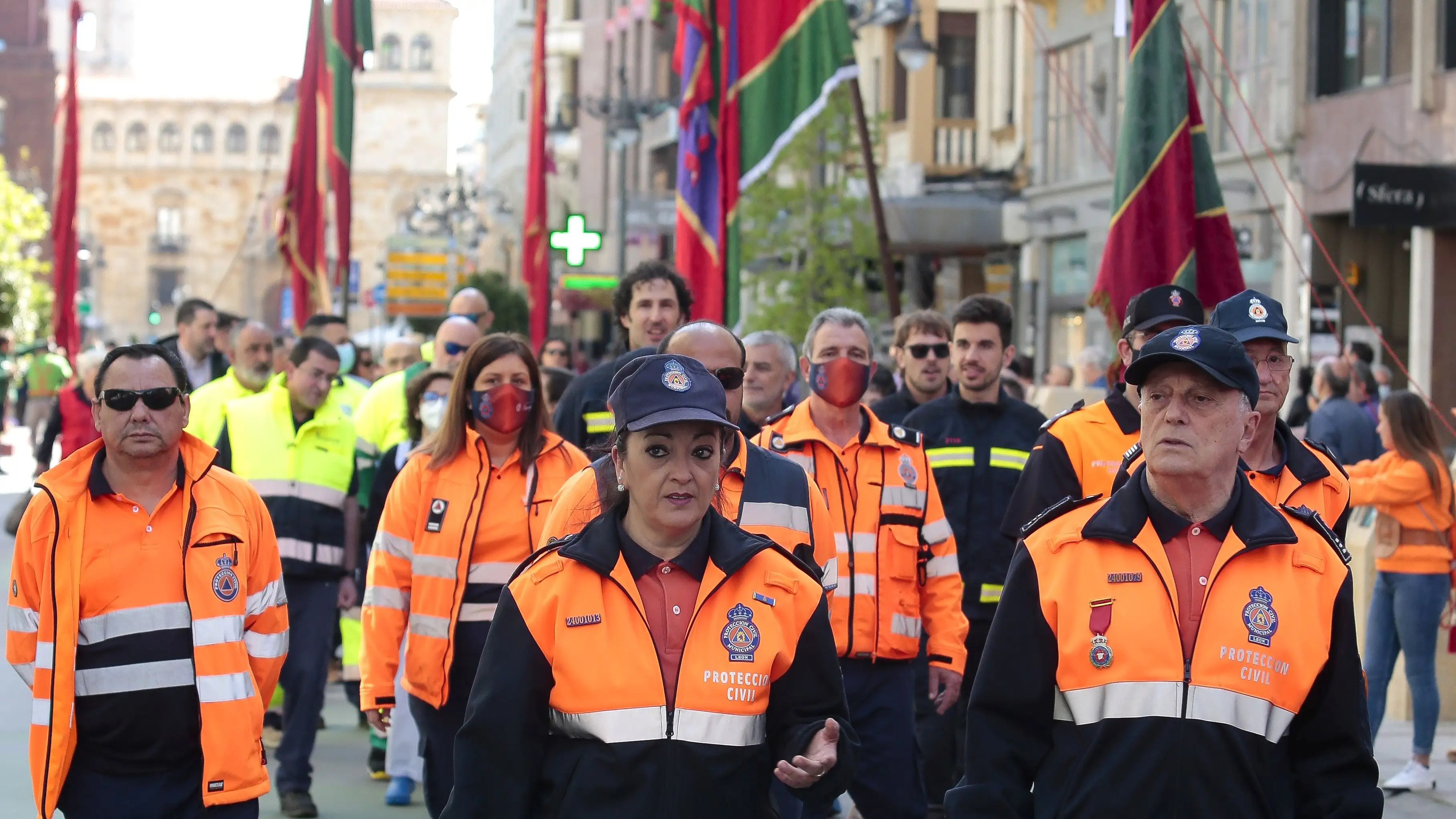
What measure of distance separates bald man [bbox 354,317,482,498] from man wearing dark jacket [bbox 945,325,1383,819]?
6636mm

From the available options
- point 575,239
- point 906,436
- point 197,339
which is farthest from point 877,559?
point 575,239

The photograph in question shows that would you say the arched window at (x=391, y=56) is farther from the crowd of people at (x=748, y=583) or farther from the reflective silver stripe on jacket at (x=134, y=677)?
the reflective silver stripe on jacket at (x=134, y=677)

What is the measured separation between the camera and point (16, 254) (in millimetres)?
52562

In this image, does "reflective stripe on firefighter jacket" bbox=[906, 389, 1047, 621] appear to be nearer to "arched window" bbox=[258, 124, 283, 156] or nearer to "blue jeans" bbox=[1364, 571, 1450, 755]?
"blue jeans" bbox=[1364, 571, 1450, 755]

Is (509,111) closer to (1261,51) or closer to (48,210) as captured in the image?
(48,210)

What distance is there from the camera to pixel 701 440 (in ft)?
13.0

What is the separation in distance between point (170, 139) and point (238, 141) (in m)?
5.30

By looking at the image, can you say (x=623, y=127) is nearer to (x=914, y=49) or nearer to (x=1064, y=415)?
(x=914, y=49)

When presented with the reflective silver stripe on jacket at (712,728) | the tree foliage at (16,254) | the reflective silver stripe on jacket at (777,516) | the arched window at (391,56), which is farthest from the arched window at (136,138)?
the reflective silver stripe on jacket at (712,728)

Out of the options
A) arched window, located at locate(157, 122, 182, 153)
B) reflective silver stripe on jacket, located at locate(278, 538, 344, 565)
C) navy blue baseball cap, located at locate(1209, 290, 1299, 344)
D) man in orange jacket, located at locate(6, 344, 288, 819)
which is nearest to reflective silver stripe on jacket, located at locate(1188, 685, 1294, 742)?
navy blue baseball cap, located at locate(1209, 290, 1299, 344)

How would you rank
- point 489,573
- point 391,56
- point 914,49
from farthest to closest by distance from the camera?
point 391,56, point 914,49, point 489,573

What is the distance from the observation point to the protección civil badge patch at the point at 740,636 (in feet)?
12.9

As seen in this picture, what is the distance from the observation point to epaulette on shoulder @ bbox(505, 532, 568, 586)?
4.00 metres

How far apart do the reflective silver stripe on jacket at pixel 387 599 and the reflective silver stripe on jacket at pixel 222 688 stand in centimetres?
125
